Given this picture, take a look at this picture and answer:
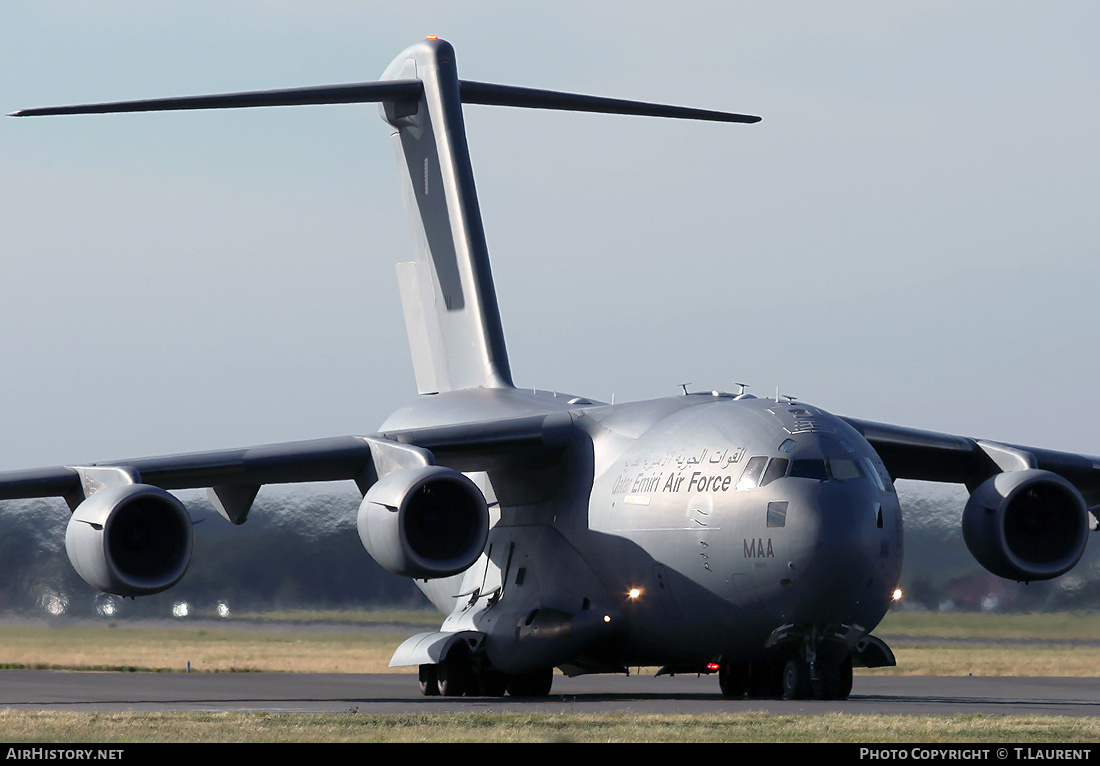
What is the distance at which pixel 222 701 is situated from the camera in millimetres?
16125

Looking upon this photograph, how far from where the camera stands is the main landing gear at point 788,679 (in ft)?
50.0

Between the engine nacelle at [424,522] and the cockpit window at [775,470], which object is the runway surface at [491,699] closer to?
the engine nacelle at [424,522]

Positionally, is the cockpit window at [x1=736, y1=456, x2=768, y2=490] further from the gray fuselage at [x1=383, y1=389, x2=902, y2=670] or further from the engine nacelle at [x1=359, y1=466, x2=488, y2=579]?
the engine nacelle at [x1=359, y1=466, x2=488, y2=579]

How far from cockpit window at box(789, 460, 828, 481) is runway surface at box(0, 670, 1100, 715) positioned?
1977 millimetres

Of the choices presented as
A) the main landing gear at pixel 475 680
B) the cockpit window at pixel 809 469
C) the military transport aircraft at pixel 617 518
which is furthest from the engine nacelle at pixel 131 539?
the cockpit window at pixel 809 469

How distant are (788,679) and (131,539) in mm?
6240

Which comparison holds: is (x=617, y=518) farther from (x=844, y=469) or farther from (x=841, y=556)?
(x=841, y=556)

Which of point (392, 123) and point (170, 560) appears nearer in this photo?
point (170, 560)

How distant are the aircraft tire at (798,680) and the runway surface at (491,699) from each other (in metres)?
0.24

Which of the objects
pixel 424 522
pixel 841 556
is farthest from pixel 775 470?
pixel 424 522
